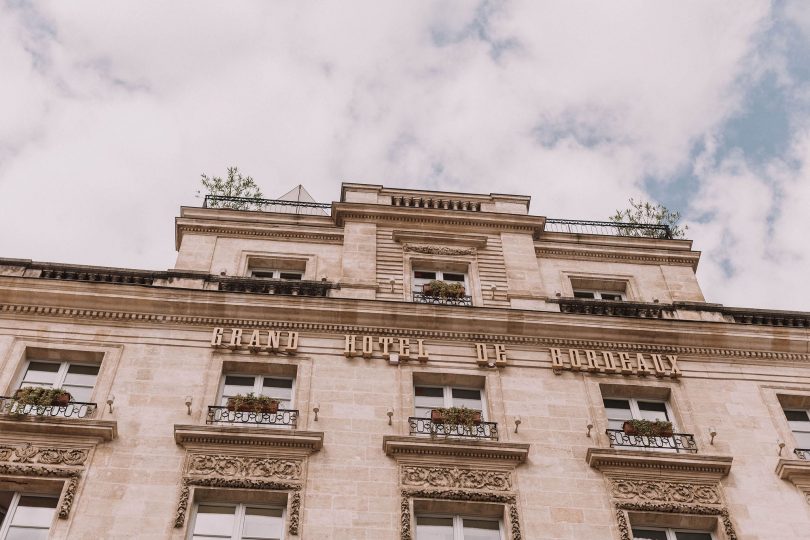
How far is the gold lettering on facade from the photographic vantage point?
63.8ft

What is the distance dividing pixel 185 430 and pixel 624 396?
861cm

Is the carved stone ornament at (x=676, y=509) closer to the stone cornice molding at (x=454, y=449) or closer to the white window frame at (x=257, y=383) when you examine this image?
the stone cornice molding at (x=454, y=449)

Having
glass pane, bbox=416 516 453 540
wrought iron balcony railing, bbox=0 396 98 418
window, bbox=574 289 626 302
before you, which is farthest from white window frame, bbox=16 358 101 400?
window, bbox=574 289 626 302

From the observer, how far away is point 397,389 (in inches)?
731

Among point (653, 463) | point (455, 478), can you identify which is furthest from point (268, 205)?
point (653, 463)

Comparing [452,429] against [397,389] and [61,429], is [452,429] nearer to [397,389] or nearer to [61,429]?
[397,389]

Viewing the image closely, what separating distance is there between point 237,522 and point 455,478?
149 inches

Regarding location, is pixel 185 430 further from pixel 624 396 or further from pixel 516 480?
pixel 624 396

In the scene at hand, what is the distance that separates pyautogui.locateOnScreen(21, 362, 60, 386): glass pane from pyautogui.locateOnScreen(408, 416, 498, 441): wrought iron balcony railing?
6932 millimetres

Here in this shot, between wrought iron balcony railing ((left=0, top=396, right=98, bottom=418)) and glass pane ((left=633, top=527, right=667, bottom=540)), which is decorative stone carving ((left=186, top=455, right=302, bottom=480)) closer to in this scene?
wrought iron balcony railing ((left=0, top=396, right=98, bottom=418))

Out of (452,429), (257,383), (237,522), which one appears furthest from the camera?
(257,383)

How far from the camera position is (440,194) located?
24.3 metres

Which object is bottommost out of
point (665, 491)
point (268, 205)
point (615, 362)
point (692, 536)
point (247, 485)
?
point (692, 536)

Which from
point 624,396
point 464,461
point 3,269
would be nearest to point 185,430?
point 464,461
